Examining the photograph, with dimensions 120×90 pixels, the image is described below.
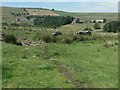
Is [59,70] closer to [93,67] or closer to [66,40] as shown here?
[93,67]

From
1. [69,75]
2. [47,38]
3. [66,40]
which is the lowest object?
[69,75]

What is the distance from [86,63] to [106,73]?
4.31 m

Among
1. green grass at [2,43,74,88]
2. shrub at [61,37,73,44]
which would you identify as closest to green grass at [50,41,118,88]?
green grass at [2,43,74,88]

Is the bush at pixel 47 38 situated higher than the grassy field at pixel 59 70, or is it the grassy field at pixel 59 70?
the bush at pixel 47 38

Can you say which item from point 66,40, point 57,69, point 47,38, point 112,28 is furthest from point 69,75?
point 112,28

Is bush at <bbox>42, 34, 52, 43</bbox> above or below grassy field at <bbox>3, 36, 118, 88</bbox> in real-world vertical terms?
above

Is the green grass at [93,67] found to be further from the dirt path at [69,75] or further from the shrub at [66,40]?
the shrub at [66,40]

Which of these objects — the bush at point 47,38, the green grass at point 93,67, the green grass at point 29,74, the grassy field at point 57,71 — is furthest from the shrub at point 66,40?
the green grass at point 29,74

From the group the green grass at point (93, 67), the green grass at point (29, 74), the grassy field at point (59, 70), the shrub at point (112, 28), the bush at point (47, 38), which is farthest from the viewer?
the shrub at point (112, 28)

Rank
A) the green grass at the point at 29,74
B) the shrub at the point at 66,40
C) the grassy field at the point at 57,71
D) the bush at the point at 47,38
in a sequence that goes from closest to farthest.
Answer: the green grass at the point at 29,74, the grassy field at the point at 57,71, the shrub at the point at 66,40, the bush at the point at 47,38

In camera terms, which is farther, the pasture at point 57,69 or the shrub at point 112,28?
the shrub at point 112,28

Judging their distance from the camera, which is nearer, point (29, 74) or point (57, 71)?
point (29, 74)

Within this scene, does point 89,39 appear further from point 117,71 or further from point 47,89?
point 47,89

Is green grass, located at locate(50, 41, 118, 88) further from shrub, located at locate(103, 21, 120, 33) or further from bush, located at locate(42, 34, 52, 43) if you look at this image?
shrub, located at locate(103, 21, 120, 33)
